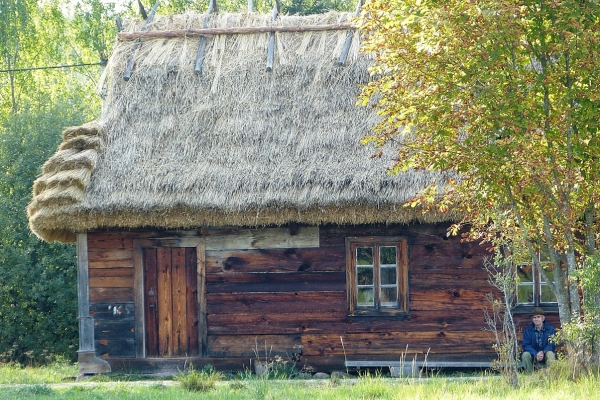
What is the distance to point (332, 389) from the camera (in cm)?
1042

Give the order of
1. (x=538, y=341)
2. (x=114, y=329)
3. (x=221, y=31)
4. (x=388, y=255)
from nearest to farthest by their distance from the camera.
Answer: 1. (x=538, y=341)
2. (x=388, y=255)
3. (x=114, y=329)
4. (x=221, y=31)

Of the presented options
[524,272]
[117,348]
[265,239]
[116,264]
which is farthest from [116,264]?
[524,272]

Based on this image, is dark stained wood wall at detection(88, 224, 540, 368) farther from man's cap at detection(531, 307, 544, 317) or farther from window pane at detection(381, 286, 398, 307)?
man's cap at detection(531, 307, 544, 317)

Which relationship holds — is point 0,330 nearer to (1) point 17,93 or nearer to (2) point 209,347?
(2) point 209,347

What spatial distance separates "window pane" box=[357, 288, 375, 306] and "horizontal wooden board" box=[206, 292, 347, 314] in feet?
0.85

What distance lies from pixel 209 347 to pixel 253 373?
0.72 meters

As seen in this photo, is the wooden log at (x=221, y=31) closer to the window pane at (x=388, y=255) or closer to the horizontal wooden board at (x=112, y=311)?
the window pane at (x=388, y=255)

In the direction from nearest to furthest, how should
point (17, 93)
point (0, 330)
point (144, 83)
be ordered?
point (144, 83), point (0, 330), point (17, 93)

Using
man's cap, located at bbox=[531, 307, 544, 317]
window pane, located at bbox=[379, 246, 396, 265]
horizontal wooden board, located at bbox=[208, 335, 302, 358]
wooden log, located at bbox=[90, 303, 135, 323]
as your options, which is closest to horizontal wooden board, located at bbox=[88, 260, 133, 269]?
wooden log, located at bbox=[90, 303, 135, 323]

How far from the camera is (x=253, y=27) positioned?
16203 millimetres

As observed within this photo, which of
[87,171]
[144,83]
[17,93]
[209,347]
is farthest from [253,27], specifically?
[17,93]

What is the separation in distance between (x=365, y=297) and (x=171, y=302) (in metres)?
2.77

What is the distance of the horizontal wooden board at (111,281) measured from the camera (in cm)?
1405

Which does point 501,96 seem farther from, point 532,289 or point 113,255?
point 113,255
